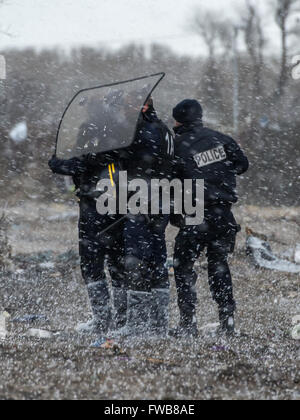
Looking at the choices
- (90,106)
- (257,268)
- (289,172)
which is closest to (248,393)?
(90,106)

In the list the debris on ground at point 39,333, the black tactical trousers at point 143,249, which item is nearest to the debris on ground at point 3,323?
the debris on ground at point 39,333

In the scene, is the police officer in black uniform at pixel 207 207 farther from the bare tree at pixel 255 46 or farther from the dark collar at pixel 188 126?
the bare tree at pixel 255 46

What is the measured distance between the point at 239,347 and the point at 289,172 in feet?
67.8

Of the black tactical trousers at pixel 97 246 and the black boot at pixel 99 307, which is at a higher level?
the black tactical trousers at pixel 97 246

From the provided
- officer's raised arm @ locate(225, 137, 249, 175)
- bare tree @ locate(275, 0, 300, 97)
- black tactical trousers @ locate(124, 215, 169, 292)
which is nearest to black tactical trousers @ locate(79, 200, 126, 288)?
black tactical trousers @ locate(124, 215, 169, 292)

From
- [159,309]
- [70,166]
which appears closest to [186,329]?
[159,309]

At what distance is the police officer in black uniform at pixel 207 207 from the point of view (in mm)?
4164

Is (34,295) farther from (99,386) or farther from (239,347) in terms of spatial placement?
(99,386)

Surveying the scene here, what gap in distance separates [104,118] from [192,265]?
1.26m

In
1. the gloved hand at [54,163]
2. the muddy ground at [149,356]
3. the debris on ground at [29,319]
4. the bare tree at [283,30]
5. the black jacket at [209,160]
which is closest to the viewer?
the muddy ground at [149,356]

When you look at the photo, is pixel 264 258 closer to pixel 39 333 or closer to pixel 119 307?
pixel 119 307

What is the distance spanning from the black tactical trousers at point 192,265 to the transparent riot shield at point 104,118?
2.86ft

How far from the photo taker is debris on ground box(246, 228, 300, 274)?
808 cm

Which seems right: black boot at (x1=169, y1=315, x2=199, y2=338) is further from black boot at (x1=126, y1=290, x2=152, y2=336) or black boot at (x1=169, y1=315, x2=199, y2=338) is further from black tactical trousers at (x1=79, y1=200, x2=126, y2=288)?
black tactical trousers at (x1=79, y1=200, x2=126, y2=288)
